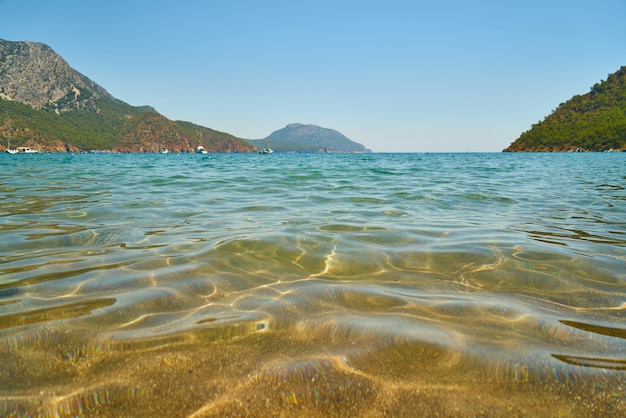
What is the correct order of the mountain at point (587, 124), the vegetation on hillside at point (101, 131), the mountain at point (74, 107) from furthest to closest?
the mountain at point (74, 107) → the vegetation on hillside at point (101, 131) → the mountain at point (587, 124)

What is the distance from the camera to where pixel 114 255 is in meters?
3.27

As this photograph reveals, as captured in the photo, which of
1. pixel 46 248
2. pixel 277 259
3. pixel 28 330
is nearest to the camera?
pixel 28 330

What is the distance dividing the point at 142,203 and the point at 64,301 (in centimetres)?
494

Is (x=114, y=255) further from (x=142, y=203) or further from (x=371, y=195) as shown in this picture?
(x=371, y=195)

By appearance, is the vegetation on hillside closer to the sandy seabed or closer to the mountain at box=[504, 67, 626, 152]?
the sandy seabed

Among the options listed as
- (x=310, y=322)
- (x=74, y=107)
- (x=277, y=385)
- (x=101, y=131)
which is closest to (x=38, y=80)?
(x=74, y=107)

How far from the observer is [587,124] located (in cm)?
10112

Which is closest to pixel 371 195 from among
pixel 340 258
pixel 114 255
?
pixel 340 258

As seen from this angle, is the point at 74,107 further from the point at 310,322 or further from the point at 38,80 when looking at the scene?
the point at 310,322

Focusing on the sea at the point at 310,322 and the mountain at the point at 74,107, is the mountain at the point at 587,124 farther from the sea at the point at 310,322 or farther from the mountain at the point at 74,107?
the mountain at the point at 74,107

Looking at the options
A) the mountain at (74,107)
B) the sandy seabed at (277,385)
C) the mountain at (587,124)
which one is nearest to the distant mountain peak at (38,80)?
the mountain at (74,107)

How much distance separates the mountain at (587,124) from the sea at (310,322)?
117 m

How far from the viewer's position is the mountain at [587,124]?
8931cm

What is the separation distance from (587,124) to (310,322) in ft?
442
